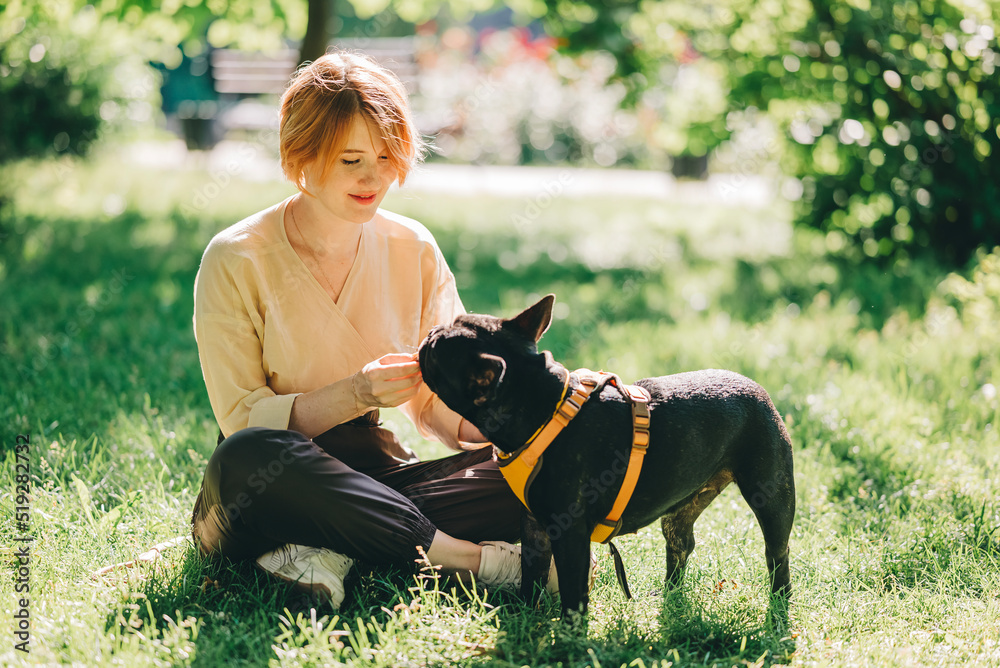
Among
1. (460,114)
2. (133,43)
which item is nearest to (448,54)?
(460,114)

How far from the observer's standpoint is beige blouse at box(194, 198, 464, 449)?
8.98 feet

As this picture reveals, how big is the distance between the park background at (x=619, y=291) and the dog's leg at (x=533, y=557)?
77mm

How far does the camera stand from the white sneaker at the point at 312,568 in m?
2.58

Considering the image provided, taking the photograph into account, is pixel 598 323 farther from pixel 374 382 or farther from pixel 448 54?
pixel 448 54

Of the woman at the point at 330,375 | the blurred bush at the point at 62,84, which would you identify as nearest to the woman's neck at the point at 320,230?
the woman at the point at 330,375

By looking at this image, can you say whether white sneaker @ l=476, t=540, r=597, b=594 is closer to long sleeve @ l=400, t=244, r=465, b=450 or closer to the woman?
the woman

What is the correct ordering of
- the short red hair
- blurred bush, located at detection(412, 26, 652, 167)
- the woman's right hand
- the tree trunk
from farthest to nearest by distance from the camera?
blurred bush, located at detection(412, 26, 652, 167) → the tree trunk → the short red hair → the woman's right hand

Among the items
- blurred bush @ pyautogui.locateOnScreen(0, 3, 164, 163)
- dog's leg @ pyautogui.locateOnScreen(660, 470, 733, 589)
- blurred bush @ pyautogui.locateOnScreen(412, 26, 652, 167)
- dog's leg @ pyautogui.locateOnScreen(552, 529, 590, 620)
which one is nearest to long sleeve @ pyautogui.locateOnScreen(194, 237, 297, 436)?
dog's leg @ pyautogui.locateOnScreen(552, 529, 590, 620)

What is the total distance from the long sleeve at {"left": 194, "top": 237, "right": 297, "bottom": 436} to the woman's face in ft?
1.23

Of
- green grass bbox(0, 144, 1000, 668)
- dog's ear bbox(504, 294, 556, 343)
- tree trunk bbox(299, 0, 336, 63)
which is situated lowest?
green grass bbox(0, 144, 1000, 668)

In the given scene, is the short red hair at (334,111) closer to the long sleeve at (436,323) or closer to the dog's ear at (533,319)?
the long sleeve at (436,323)

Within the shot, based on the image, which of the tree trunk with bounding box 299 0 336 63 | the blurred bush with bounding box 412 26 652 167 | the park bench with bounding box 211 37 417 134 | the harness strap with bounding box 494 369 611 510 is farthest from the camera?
the blurred bush with bounding box 412 26 652 167

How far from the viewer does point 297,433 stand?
2.60 m

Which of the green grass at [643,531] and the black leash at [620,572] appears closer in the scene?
the green grass at [643,531]
